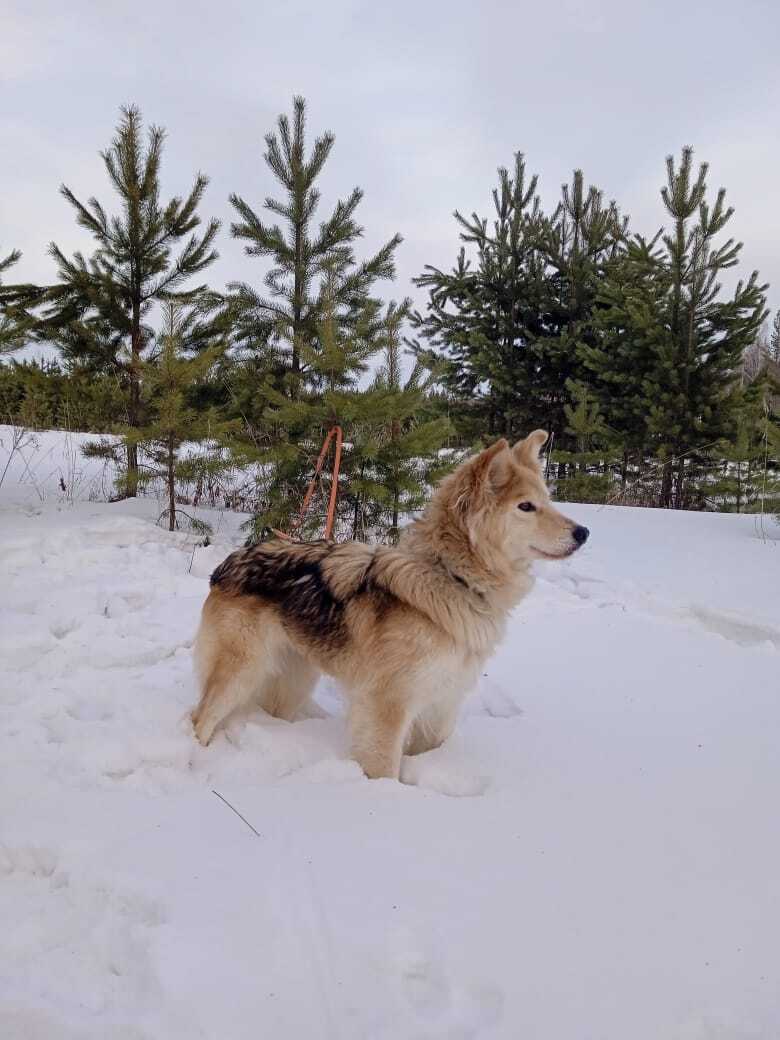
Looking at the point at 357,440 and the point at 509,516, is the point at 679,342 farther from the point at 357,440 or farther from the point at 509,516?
the point at 509,516

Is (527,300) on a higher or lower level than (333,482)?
higher

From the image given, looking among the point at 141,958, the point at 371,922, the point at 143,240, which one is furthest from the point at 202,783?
the point at 143,240

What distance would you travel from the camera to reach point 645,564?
6.81 metres

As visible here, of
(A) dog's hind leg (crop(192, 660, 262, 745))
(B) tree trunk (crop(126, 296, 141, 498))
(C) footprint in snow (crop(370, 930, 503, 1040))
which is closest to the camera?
(C) footprint in snow (crop(370, 930, 503, 1040))

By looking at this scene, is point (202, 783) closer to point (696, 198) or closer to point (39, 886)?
point (39, 886)

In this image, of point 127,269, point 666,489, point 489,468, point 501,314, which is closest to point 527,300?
point 501,314

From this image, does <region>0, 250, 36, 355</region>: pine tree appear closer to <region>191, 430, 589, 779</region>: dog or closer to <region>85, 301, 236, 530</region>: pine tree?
<region>85, 301, 236, 530</region>: pine tree

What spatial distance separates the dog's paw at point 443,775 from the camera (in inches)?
102

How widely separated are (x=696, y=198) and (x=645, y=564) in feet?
27.2

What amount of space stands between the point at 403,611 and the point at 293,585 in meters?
0.66

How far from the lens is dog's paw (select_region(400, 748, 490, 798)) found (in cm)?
258

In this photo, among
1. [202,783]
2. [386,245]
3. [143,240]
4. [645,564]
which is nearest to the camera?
[202,783]

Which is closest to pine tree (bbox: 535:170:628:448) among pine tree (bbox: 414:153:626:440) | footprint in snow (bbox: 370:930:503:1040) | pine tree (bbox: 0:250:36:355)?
pine tree (bbox: 414:153:626:440)

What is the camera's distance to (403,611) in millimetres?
2699
